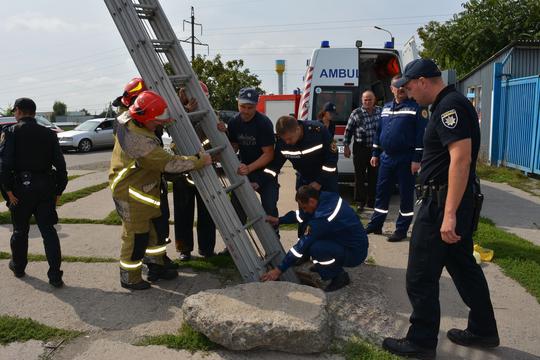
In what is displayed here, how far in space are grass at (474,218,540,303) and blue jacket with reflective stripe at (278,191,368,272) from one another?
5.23 ft

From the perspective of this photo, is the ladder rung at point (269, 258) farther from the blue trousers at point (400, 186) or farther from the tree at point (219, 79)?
the tree at point (219, 79)

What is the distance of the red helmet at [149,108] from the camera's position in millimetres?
3791

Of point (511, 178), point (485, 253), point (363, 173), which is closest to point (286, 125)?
point (485, 253)

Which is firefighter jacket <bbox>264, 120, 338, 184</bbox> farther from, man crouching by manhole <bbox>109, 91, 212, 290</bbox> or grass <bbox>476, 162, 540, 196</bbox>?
→ grass <bbox>476, 162, 540, 196</bbox>

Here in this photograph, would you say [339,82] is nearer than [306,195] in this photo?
No

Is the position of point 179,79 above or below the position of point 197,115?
above

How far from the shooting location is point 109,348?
3281 millimetres

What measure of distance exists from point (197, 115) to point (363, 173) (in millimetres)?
3726

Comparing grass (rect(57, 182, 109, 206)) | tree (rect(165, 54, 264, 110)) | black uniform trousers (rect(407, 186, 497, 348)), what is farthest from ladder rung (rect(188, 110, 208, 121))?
tree (rect(165, 54, 264, 110))

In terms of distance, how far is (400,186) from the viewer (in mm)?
5754

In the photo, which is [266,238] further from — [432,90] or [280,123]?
[432,90]

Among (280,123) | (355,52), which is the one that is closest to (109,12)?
(280,123)

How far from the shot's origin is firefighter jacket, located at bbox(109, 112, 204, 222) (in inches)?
152

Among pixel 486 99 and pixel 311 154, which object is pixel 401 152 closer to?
pixel 311 154
